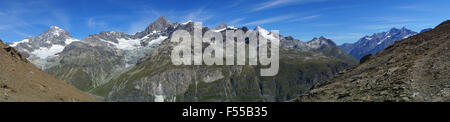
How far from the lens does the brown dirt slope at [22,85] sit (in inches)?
1094

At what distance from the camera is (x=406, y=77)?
97.2 ft

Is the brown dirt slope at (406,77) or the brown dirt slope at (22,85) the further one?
the brown dirt slope at (22,85)

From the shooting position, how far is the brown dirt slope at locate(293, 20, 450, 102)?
26.0m

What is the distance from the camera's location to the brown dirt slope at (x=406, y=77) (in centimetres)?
2600

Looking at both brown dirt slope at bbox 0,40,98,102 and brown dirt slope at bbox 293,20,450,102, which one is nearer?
brown dirt slope at bbox 293,20,450,102

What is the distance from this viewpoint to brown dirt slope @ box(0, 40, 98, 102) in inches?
1094

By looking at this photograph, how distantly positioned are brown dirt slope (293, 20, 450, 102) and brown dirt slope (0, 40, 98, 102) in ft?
99.0

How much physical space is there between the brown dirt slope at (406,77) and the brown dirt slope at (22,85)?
30184 millimetres

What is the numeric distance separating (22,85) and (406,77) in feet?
130
